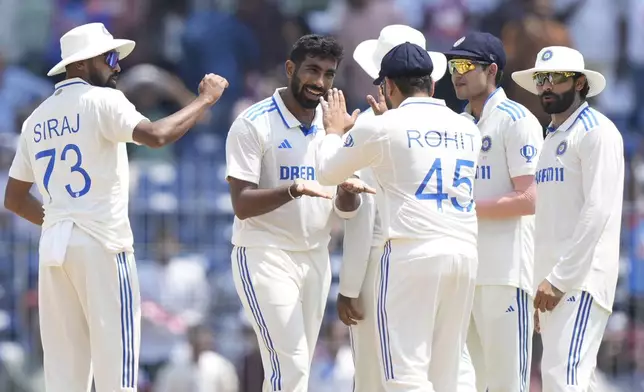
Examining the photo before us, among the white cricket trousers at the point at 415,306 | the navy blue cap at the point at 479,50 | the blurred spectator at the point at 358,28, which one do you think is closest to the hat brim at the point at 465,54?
the navy blue cap at the point at 479,50

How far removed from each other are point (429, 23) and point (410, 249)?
876 centimetres

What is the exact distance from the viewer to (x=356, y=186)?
7.62 m

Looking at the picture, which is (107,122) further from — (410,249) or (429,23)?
(429,23)

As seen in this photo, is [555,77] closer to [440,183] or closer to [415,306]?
[440,183]

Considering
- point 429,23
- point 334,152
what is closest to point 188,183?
point 429,23

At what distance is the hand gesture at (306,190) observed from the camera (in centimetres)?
762

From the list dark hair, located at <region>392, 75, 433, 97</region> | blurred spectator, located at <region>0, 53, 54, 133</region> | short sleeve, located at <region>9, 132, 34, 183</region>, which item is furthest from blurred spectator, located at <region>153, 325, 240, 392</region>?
dark hair, located at <region>392, 75, 433, 97</region>

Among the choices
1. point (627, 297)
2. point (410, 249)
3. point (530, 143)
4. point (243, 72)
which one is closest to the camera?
point (410, 249)

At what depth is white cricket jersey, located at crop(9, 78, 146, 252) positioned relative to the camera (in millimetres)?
7773

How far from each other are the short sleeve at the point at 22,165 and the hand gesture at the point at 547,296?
3.11 metres

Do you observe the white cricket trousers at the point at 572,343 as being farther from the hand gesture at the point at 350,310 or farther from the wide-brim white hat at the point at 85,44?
the wide-brim white hat at the point at 85,44

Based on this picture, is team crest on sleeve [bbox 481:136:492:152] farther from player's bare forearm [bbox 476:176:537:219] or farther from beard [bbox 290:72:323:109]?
beard [bbox 290:72:323:109]

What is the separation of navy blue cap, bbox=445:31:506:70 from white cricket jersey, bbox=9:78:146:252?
2050 mm

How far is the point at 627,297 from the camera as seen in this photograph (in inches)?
526
